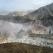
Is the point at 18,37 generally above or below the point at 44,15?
below

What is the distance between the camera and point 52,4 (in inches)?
1102

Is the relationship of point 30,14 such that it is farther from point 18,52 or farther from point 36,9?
point 18,52

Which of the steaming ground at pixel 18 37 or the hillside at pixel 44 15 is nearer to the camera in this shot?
the steaming ground at pixel 18 37

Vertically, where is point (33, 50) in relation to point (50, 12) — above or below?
below

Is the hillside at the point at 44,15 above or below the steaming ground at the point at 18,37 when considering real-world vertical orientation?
above

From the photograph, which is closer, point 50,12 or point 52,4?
point 50,12

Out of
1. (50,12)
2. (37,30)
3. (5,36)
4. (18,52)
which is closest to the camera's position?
(18,52)

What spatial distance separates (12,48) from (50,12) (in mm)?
15378

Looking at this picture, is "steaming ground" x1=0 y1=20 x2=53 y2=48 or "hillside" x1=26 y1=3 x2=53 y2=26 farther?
"hillside" x1=26 y1=3 x2=53 y2=26

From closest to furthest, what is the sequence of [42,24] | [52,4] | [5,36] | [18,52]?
[18,52] → [5,36] → [42,24] → [52,4]

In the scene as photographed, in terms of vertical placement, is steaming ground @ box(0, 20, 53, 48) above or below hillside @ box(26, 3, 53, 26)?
below

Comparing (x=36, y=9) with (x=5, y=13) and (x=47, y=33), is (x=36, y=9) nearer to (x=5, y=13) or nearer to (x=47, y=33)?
(x=5, y=13)

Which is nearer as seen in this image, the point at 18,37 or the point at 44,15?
the point at 18,37

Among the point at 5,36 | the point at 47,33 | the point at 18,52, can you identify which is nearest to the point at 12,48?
the point at 18,52
